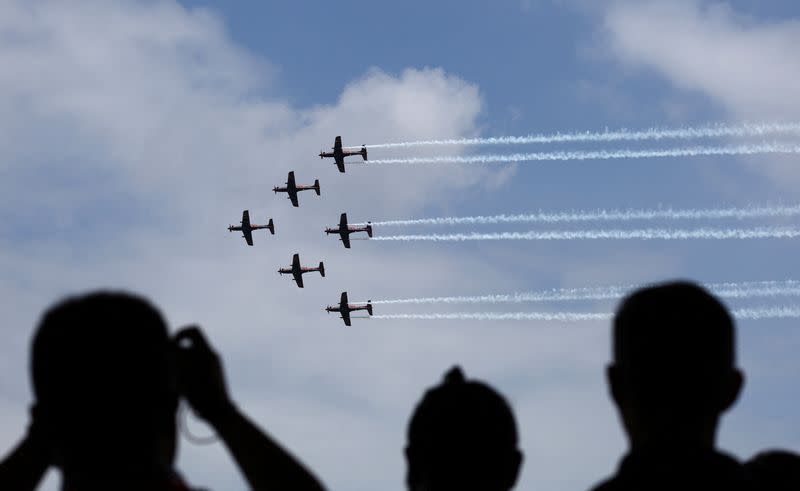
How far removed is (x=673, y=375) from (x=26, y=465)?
4785mm

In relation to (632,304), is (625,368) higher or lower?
lower

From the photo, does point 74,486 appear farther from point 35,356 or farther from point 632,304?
point 632,304

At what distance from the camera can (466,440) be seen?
27.2 feet

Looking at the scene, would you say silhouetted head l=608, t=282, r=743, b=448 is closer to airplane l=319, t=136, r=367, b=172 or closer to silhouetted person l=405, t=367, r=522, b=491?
silhouetted person l=405, t=367, r=522, b=491

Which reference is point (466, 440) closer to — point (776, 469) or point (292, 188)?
point (776, 469)

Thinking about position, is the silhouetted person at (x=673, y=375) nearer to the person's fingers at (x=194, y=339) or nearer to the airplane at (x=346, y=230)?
the person's fingers at (x=194, y=339)

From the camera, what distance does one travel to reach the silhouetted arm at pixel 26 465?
22.5ft

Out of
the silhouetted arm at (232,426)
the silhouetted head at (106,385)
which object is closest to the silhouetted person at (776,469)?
the silhouetted arm at (232,426)

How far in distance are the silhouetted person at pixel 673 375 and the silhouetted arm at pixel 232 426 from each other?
89.9 inches

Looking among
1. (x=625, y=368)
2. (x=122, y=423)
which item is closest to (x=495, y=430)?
(x=625, y=368)

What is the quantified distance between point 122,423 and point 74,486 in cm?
48

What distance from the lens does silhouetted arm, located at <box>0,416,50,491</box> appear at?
684 centimetres

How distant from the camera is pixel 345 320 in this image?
126 meters

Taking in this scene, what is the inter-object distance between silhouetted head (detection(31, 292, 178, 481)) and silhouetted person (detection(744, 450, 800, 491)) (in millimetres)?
4537
